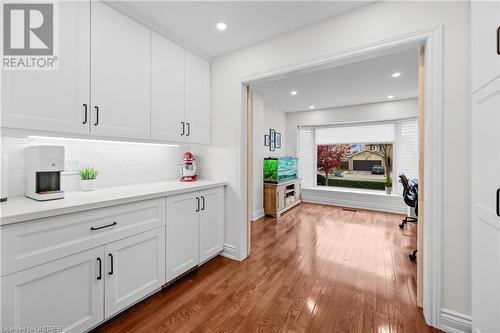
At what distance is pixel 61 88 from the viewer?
1.43m

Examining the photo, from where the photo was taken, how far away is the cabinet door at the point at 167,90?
2.02 m

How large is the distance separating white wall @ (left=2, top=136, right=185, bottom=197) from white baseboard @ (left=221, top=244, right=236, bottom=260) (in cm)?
113

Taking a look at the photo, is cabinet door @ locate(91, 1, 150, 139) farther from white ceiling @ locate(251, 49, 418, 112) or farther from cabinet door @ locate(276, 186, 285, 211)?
cabinet door @ locate(276, 186, 285, 211)

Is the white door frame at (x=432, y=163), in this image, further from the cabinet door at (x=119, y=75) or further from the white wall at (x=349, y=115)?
the white wall at (x=349, y=115)

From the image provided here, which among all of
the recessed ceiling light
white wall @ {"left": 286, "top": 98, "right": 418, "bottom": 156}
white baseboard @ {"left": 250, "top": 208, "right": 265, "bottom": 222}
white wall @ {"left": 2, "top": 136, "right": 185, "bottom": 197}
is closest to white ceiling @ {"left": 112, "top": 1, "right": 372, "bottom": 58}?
the recessed ceiling light

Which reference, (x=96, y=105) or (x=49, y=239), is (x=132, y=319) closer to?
(x=49, y=239)

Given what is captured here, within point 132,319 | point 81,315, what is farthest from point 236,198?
point 81,315

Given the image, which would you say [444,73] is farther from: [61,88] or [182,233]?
[61,88]

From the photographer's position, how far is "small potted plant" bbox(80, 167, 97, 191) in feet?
5.85

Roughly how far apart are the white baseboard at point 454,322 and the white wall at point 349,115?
4.14m

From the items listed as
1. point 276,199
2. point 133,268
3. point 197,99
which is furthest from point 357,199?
point 133,268

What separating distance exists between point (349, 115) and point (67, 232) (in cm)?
542

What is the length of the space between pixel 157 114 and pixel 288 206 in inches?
144

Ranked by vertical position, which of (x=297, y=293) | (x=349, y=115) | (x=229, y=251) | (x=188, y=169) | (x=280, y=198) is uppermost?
(x=349, y=115)
